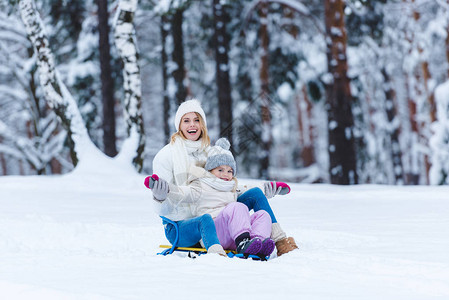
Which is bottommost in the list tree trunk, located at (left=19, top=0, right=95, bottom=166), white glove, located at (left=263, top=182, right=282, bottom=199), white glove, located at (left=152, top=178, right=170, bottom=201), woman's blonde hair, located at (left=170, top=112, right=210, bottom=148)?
white glove, located at (left=263, top=182, right=282, bottom=199)

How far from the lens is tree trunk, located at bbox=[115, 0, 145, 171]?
12.0 m

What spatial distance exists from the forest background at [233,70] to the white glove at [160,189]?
24.1 feet

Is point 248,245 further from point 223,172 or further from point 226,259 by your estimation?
point 223,172

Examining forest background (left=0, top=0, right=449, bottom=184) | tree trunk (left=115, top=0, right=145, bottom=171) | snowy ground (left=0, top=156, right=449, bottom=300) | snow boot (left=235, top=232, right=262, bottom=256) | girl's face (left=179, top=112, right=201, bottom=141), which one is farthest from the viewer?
forest background (left=0, top=0, right=449, bottom=184)

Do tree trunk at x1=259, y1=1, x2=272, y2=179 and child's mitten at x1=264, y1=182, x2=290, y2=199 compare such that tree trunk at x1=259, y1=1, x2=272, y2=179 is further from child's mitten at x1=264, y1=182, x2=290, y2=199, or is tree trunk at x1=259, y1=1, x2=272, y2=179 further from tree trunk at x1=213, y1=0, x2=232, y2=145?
child's mitten at x1=264, y1=182, x2=290, y2=199

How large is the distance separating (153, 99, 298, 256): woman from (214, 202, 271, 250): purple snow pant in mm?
183

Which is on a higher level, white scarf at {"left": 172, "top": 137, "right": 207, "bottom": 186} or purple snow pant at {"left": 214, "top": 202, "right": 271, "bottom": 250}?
white scarf at {"left": 172, "top": 137, "right": 207, "bottom": 186}

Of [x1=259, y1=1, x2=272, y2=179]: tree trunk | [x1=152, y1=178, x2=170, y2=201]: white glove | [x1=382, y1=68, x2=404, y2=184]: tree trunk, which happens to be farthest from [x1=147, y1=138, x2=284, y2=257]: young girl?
[x1=382, y1=68, x2=404, y2=184]: tree trunk

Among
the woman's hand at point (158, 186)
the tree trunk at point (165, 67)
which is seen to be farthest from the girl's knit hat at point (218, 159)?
the tree trunk at point (165, 67)

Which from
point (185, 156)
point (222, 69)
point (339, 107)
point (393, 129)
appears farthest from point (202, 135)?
point (393, 129)

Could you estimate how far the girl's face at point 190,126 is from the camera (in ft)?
16.7

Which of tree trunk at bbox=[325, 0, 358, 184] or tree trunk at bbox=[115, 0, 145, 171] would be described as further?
tree trunk at bbox=[325, 0, 358, 184]

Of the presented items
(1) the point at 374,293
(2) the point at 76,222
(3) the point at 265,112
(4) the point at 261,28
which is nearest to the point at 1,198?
(2) the point at 76,222

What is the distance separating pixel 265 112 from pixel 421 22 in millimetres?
11517
